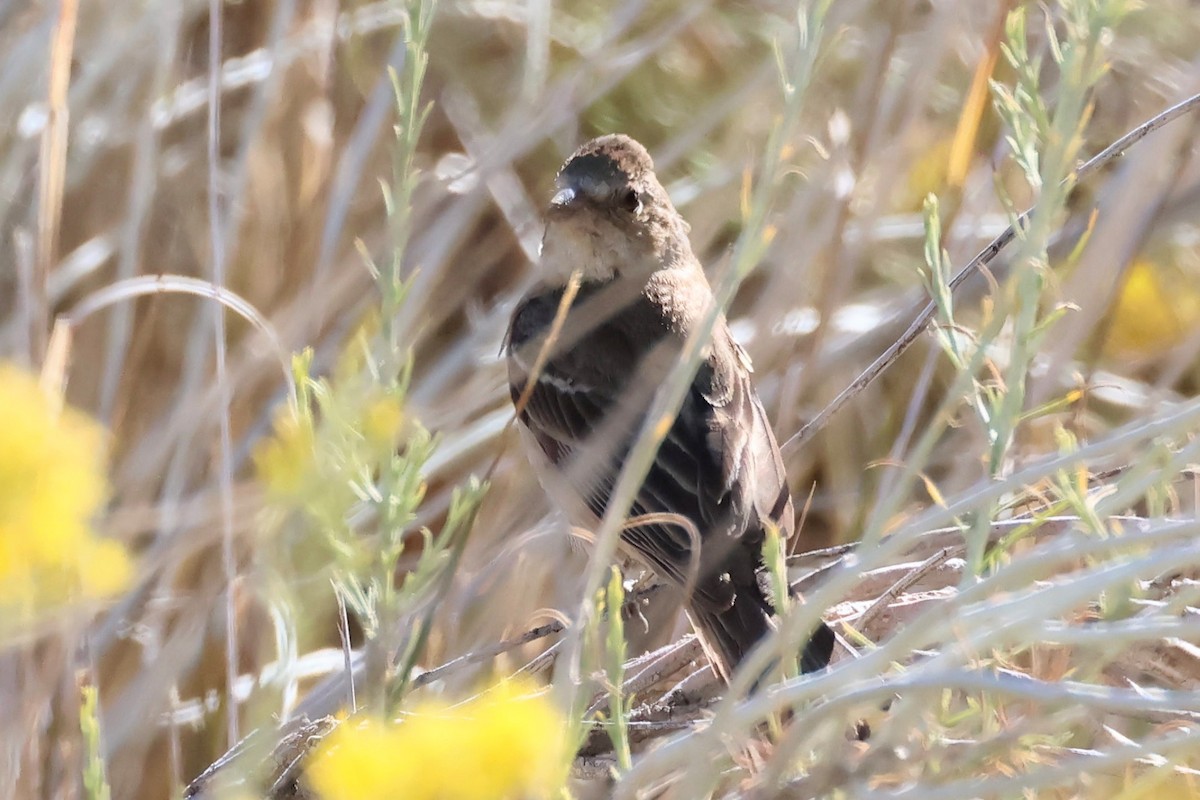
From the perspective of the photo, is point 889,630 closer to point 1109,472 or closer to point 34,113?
point 1109,472

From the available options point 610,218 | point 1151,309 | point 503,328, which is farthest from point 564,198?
point 1151,309

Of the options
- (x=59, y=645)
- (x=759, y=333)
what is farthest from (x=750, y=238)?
(x=759, y=333)

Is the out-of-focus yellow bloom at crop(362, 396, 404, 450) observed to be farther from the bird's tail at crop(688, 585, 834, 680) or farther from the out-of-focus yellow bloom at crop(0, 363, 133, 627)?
the bird's tail at crop(688, 585, 834, 680)

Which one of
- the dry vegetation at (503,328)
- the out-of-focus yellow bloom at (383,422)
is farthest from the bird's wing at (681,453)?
the out-of-focus yellow bloom at (383,422)

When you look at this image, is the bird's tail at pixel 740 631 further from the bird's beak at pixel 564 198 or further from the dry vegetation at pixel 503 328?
the bird's beak at pixel 564 198

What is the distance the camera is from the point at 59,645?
1883 mm

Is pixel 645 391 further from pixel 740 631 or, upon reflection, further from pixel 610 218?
pixel 740 631

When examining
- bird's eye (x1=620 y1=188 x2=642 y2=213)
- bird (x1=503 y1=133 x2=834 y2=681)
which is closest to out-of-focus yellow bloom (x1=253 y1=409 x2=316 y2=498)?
bird (x1=503 y1=133 x2=834 y2=681)

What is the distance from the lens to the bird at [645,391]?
2.79 m

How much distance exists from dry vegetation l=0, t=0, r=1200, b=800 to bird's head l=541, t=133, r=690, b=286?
0.15m

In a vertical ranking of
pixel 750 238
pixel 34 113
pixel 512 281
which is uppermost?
pixel 34 113

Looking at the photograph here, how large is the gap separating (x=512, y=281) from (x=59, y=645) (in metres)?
2.32

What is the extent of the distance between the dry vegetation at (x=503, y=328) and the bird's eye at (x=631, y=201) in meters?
0.16

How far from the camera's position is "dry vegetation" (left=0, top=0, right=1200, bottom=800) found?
1.42m
